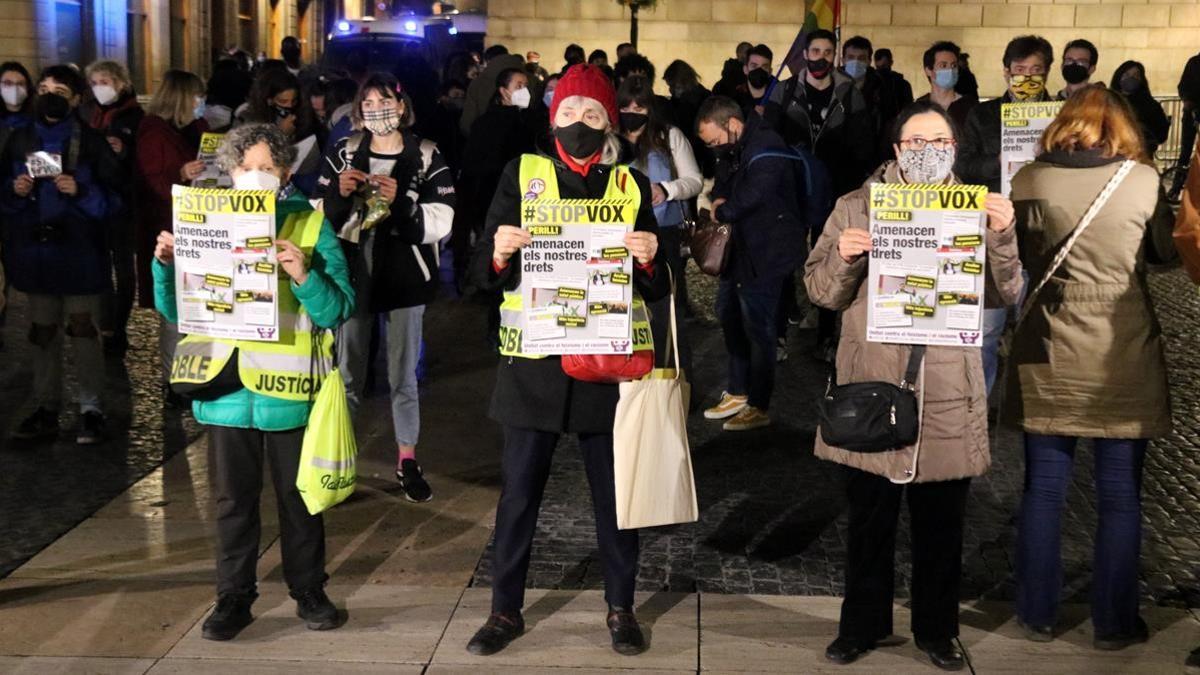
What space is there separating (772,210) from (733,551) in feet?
8.85

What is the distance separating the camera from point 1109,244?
17.3 feet

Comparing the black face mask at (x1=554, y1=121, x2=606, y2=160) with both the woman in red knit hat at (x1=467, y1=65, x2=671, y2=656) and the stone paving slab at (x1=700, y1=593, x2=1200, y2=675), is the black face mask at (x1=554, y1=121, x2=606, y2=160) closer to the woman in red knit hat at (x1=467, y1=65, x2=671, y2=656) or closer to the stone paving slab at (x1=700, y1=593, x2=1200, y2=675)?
the woman in red knit hat at (x1=467, y1=65, x2=671, y2=656)

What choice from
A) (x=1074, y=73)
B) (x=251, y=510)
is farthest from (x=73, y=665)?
(x=1074, y=73)

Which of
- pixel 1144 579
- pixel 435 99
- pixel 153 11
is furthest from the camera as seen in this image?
pixel 153 11

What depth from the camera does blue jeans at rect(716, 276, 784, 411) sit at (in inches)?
344

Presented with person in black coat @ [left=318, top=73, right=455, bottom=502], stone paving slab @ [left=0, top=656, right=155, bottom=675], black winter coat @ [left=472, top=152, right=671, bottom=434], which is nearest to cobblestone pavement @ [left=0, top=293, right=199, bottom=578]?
stone paving slab @ [left=0, top=656, right=155, bottom=675]

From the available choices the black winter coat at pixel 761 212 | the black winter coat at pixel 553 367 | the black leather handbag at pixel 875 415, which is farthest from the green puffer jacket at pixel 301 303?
the black winter coat at pixel 761 212

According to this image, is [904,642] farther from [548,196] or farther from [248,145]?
[248,145]

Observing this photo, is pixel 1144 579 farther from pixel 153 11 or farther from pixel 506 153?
pixel 153 11

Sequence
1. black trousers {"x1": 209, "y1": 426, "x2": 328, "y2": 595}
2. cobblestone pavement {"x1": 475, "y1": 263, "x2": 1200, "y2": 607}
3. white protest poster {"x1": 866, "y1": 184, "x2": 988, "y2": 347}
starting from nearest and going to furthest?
white protest poster {"x1": 866, "y1": 184, "x2": 988, "y2": 347} → black trousers {"x1": 209, "y1": 426, "x2": 328, "y2": 595} → cobblestone pavement {"x1": 475, "y1": 263, "x2": 1200, "y2": 607}

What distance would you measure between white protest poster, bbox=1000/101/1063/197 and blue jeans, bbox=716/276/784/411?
1.87 m

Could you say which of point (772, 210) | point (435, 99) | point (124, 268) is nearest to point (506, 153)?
point (124, 268)

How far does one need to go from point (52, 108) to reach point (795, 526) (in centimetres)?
445

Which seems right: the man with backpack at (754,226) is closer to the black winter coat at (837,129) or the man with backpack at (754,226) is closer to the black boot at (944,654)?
the black winter coat at (837,129)
